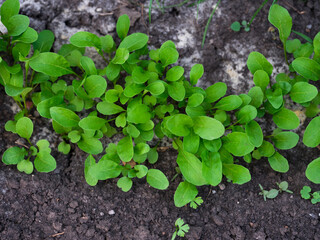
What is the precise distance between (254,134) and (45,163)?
1124mm

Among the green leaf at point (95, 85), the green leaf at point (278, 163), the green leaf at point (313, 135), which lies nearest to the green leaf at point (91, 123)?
the green leaf at point (95, 85)

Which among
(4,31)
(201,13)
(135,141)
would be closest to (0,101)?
(4,31)

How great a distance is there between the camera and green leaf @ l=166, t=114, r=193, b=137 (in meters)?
1.69

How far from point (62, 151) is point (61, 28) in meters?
0.76

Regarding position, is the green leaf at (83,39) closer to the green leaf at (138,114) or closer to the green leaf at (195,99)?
the green leaf at (138,114)

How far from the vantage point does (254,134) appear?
1.77 m

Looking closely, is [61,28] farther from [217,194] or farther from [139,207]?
[217,194]

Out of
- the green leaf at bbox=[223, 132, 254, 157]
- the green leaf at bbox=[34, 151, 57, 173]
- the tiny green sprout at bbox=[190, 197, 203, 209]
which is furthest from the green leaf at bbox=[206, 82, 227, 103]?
the green leaf at bbox=[34, 151, 57, 173]

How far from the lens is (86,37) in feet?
6.05

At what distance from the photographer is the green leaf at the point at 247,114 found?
1741mm

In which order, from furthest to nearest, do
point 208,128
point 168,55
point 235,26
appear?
point 235,26
point 168,55
point 208,128

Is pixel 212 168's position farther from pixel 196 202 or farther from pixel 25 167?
pixel 25 167

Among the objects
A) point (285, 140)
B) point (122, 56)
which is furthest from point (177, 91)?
point (285, 140)

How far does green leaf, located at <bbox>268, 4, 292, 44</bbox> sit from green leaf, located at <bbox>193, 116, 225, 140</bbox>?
27.7 inches
